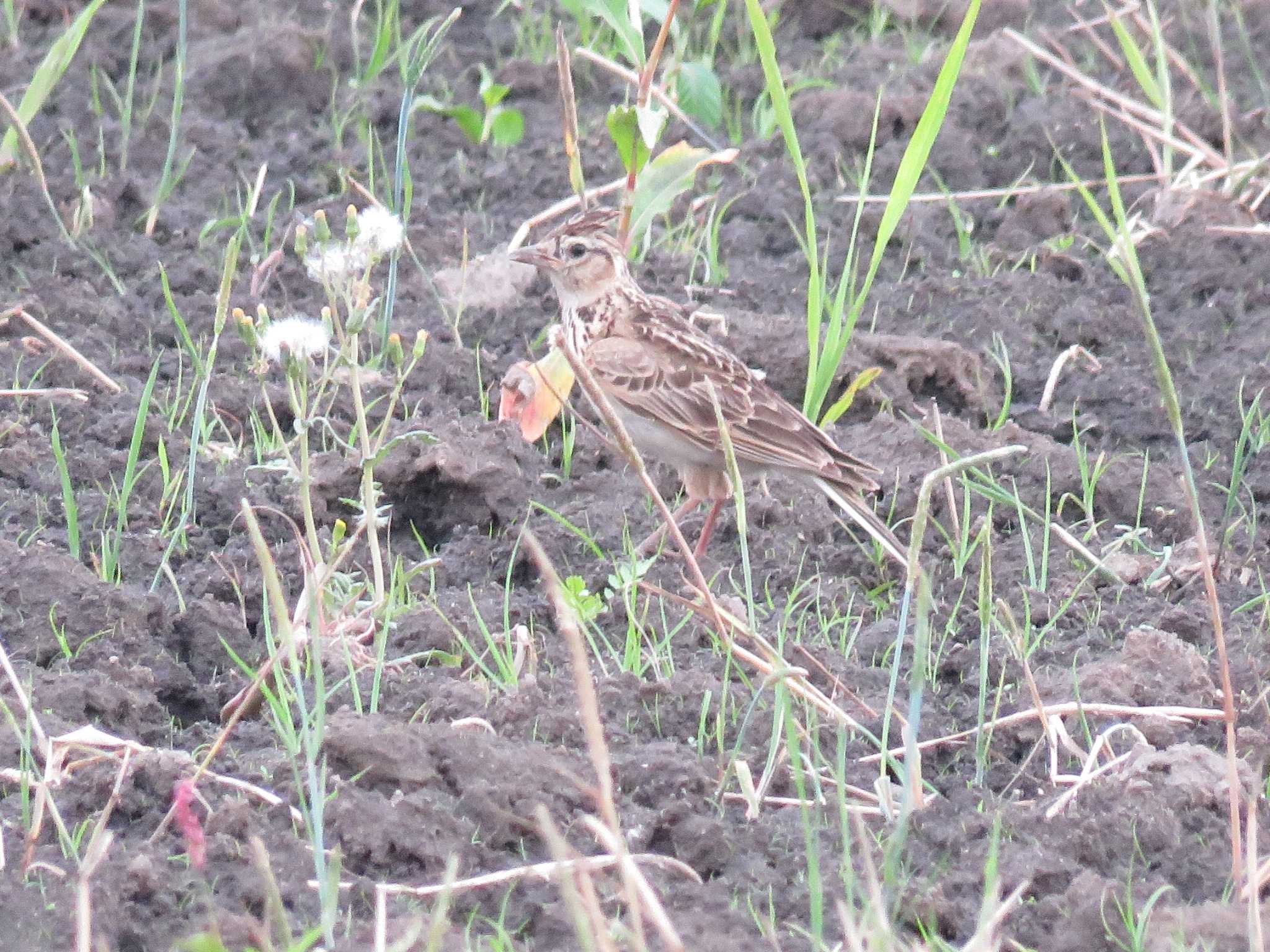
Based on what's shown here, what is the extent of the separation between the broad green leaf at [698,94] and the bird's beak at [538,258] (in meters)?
0.81

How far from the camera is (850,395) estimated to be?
5363 mm

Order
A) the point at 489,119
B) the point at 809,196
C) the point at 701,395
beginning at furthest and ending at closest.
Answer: the point at 489,119, the point at 701,395, the point at 809,196

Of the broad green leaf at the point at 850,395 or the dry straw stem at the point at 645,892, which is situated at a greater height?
the dry straw stem at the point at 645,892

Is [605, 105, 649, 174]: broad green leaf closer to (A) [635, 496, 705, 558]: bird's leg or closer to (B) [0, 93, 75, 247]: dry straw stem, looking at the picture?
(A) [635, 496, 705, 558]: bird's leg

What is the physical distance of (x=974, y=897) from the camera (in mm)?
3268

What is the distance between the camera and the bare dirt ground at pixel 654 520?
3.32 meters

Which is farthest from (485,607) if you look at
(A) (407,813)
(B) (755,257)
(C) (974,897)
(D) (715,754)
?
(B) (755,257)

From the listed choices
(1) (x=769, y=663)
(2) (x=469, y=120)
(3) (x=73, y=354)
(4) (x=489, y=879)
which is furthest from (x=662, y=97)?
(4) (x=489, y=879)

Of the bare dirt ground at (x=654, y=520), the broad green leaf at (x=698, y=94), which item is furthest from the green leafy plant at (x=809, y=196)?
the broad green leaf at (x=698, y=94)

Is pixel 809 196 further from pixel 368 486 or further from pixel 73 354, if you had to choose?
pixel 73 354

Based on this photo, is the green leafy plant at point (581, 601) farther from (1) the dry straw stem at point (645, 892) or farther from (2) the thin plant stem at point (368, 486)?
(1) the dry straw stem at point (645, 892)

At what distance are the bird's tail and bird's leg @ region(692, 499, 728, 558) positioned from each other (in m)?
0.28

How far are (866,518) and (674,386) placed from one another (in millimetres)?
930

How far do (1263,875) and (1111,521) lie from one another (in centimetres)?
206
